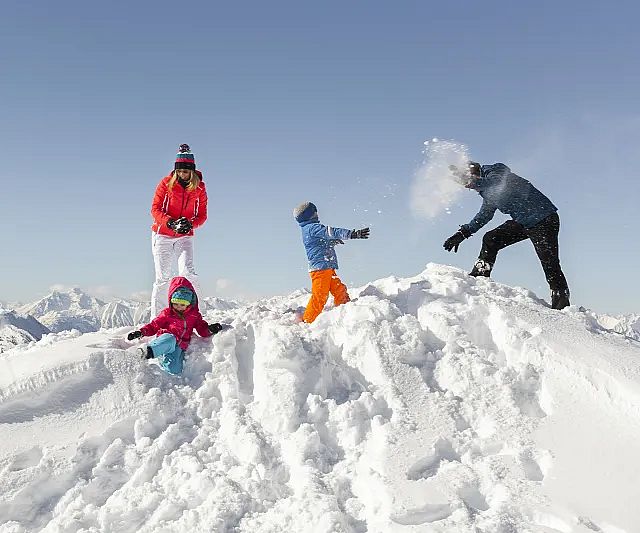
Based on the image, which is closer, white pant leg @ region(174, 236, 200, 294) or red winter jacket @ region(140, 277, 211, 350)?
red winter jacket @ region(140, 277, 211, 350)

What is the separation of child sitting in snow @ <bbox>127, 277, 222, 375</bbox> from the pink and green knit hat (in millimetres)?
1703

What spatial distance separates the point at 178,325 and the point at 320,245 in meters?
2.20

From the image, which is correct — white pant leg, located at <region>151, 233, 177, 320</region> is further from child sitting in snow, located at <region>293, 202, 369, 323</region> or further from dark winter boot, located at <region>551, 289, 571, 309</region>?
dark winter boot, located at <region>551, 289, 571, 309</region>

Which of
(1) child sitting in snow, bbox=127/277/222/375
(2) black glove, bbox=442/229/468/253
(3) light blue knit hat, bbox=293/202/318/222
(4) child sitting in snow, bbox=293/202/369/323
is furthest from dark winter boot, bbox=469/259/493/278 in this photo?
(1) child sitting in snow, bbox=127/277/222/375

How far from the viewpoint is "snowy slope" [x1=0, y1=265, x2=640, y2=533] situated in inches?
149

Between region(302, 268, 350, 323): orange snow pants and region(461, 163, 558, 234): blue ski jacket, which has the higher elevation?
region(461, 163, 558, 234): blue ski jacket

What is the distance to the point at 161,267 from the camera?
7000 mm

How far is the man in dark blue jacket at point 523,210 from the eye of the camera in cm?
707

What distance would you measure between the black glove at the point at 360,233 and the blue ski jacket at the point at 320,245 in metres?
0.22

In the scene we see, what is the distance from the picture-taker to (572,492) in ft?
12.7

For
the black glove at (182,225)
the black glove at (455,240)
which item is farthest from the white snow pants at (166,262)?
the black glove at (455,240)

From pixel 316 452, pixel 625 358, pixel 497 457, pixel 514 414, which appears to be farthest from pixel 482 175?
pixel 316 452

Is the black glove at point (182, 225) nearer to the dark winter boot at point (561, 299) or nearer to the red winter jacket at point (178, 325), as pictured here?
the red winter jacket at point (178, 325)

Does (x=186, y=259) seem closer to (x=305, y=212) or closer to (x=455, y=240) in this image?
(x=305, y=212)
